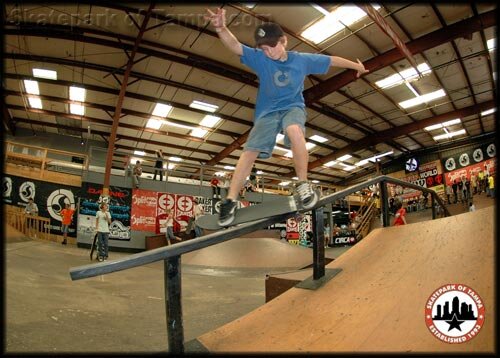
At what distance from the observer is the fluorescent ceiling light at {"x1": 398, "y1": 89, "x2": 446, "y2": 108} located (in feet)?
45.9

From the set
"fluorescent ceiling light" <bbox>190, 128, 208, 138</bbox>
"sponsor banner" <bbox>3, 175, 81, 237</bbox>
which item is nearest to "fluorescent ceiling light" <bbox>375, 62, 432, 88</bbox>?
"fluorescent ceiling light" <bbox>190, 128, 208, 138</bbox>

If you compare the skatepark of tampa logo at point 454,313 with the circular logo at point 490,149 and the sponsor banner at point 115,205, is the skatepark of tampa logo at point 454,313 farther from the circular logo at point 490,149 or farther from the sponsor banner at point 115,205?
the circular logo at point 490,149

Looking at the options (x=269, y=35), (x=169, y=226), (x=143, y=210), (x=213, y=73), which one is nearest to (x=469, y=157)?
(x=213, y=73)

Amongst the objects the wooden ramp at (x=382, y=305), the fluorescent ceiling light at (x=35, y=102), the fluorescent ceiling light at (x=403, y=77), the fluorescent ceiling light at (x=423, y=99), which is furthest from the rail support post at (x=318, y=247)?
the fluorescent ceiling light at (x=35, y=102)

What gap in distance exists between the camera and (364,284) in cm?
207

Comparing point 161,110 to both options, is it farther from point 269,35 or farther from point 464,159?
point 464,159

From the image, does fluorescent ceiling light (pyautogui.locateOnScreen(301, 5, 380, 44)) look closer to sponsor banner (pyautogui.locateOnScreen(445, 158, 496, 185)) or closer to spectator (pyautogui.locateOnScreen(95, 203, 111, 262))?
spectator (pyautogui.locateOnScreen(95, 203, 111, 262))

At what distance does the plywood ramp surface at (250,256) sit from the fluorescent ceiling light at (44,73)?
32.2 feet

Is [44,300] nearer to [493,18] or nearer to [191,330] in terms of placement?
[191,330]

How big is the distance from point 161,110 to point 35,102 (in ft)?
20.2

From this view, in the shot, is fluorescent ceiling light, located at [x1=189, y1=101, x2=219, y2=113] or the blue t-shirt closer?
the blue t-shirt

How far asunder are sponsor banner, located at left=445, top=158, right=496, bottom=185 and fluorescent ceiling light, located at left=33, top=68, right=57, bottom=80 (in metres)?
23.4

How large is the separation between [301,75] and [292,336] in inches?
75.8

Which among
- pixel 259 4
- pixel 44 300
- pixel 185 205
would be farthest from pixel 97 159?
pixel 44 300
